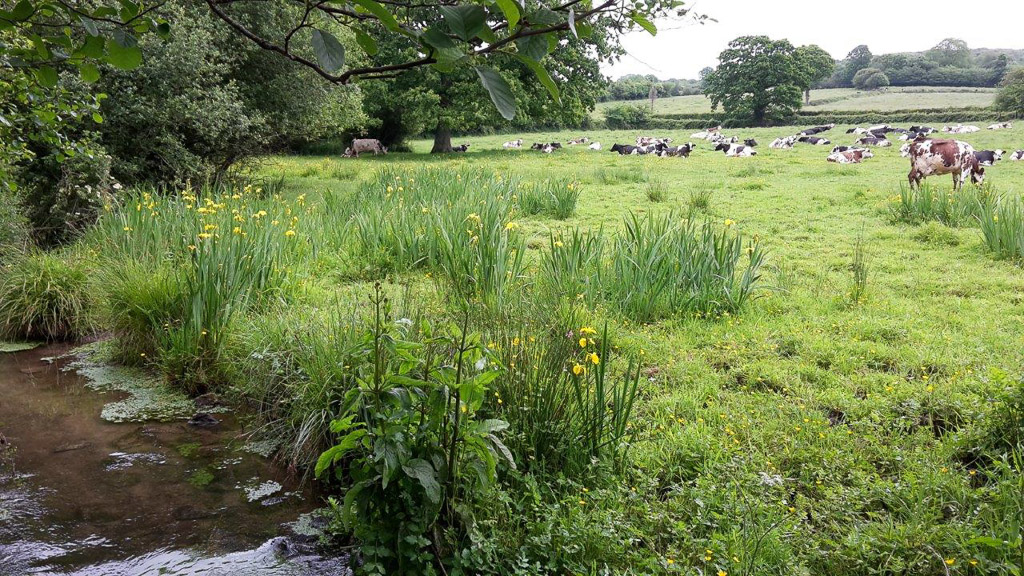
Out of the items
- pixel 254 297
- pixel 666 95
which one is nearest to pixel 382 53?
pixel 254 297

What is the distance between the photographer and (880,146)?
983 inches

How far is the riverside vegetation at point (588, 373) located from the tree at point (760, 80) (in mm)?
38063

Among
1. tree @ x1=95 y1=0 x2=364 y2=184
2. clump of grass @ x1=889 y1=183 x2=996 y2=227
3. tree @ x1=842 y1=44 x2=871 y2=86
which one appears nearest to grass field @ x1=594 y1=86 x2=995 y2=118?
tree @ x1=842 y1=44 x2=871 y2=86

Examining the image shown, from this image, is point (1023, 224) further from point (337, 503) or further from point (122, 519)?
point (122, 519)

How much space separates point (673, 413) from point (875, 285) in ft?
12.3

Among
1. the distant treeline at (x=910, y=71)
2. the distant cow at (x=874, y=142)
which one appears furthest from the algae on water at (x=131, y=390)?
the distant treeline at (x=910, y=71)

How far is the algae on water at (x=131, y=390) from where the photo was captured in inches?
165

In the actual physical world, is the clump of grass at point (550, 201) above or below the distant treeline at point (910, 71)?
below

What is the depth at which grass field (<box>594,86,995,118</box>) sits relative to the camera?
45469mm

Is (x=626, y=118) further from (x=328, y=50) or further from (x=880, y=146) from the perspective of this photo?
(x=328, y=50)

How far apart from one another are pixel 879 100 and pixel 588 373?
57685 mm

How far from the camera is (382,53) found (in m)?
20.9

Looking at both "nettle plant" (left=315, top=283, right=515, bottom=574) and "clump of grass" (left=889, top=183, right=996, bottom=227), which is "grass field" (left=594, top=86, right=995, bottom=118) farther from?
"nettle plant" (left=315, top=283, right=515, bottom=574)

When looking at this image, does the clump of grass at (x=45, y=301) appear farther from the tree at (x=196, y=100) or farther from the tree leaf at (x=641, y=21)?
the tree leaf at (x=641, y=21)
